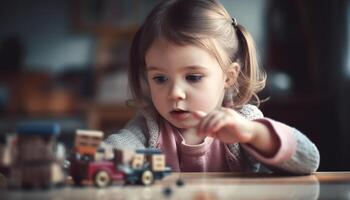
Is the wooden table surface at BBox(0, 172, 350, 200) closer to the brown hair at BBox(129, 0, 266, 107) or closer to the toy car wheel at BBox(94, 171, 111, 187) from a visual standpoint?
the toy car wheel at BBox(94, 171, 111, 187)

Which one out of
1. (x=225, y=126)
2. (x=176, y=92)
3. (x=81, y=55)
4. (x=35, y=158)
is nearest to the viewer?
(x=35, y=158)

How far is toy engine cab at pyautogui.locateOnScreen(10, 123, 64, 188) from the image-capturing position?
24.9 inches

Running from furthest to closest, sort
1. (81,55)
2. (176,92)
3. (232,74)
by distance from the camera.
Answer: (81,55), (232,74), (176,92)

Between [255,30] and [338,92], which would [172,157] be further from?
[255,30]

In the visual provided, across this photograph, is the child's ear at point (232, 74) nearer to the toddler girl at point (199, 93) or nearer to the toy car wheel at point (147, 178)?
the toddler girl at point (199, 93)

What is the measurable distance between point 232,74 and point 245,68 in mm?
53

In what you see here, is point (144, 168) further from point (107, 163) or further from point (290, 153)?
point (290, 153)

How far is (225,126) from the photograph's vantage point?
0.77m

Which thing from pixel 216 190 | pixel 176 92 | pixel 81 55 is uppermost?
pixel 81 55

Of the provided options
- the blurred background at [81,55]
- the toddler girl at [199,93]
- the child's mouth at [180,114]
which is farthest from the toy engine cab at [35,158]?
the blurred background at [81,55]

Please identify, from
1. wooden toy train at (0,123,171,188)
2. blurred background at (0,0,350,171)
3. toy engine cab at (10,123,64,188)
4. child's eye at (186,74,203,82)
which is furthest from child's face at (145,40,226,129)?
blurred background at (0,0,350,171)

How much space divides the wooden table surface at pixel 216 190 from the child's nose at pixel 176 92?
169 mm

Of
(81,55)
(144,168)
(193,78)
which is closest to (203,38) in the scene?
(193,78)

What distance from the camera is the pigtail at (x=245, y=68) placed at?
112 centimetres
